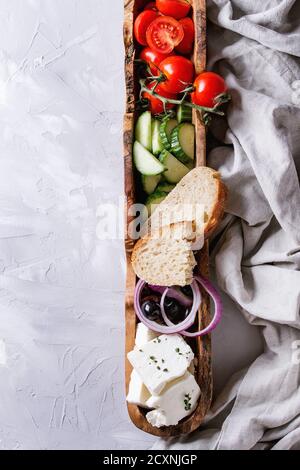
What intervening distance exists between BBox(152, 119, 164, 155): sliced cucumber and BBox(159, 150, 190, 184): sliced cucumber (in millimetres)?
19

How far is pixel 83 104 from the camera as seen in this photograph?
7.20 feet

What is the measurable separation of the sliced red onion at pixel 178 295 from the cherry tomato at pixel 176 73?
643mm

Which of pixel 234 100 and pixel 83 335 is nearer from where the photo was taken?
pixel 234 100

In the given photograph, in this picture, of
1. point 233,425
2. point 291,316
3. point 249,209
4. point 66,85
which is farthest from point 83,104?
point 233,425

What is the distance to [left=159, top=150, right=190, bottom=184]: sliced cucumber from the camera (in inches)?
77.3

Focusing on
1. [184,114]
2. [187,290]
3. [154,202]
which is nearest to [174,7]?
[184,114]

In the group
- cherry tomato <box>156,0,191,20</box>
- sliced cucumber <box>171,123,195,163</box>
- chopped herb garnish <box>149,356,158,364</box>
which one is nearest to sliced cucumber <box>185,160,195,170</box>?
sliced cucumber <box>171,123,195,163</box>

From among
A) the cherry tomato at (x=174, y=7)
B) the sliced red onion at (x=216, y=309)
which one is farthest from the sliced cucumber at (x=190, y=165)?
the cherry tomato at (x=174, y=7)

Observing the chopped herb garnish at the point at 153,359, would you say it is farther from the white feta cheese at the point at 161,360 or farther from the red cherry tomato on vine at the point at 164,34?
the red cherry tomato on vine at the point at 164,34

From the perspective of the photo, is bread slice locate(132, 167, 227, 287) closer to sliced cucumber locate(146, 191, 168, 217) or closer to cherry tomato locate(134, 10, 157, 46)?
sliced cucumber locate(146, 191, 168, 217)

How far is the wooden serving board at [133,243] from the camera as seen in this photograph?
1916 millimetres

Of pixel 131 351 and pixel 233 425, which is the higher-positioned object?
pixel 131 351

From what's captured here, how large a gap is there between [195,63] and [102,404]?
3.94 ft

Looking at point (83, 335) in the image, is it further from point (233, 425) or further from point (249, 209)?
point (249, 209)
